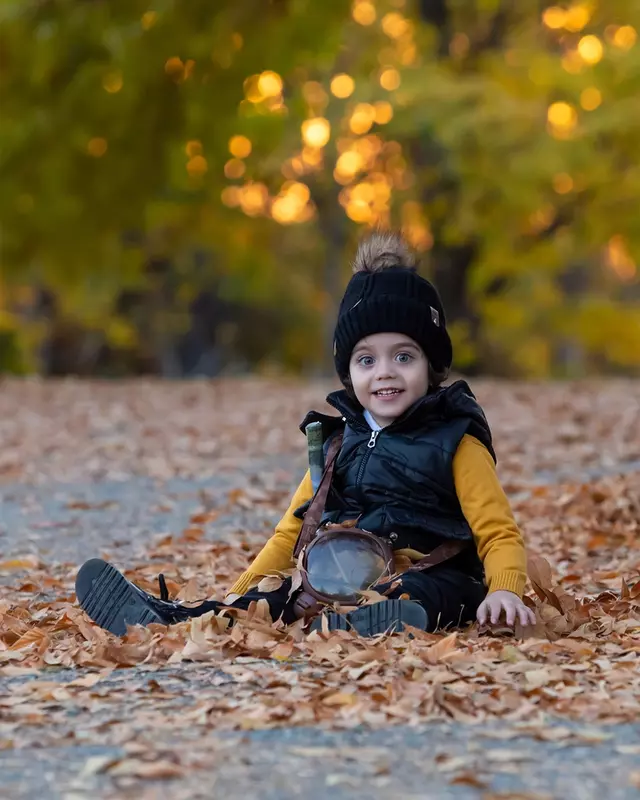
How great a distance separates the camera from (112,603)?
4.13 metres

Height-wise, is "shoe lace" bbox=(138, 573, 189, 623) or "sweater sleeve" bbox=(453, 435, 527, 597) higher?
"sweater sleeve" bbox=(453, 435, 527, 597)

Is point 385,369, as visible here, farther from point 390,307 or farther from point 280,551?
point 280,551

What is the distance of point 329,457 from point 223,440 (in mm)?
6349

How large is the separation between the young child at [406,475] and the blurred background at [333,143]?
6700mm

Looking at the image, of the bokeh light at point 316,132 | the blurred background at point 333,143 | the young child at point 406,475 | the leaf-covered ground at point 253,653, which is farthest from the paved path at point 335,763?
the bokeh light at point 316,132

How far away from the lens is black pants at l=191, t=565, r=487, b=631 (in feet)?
13.2

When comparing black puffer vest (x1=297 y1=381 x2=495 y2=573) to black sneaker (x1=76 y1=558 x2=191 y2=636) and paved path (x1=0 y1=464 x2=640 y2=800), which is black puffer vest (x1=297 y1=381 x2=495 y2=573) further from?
paved path (x1=0 y1=464 x2=640 y2=800)

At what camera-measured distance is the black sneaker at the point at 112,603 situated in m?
4.11

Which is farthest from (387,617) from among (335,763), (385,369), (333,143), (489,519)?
(333,143)

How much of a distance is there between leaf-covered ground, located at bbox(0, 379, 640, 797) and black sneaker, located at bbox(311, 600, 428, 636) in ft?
0.19

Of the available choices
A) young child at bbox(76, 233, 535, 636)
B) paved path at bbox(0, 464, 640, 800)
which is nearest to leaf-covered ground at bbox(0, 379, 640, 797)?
paved path at bbox(0, 464, 640, 800)

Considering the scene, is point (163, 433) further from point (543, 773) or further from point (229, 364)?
point (229, 364)

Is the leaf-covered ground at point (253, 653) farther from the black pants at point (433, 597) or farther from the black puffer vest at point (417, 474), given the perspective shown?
the black puffer vest at point (417, 474)

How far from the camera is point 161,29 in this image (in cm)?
1148
